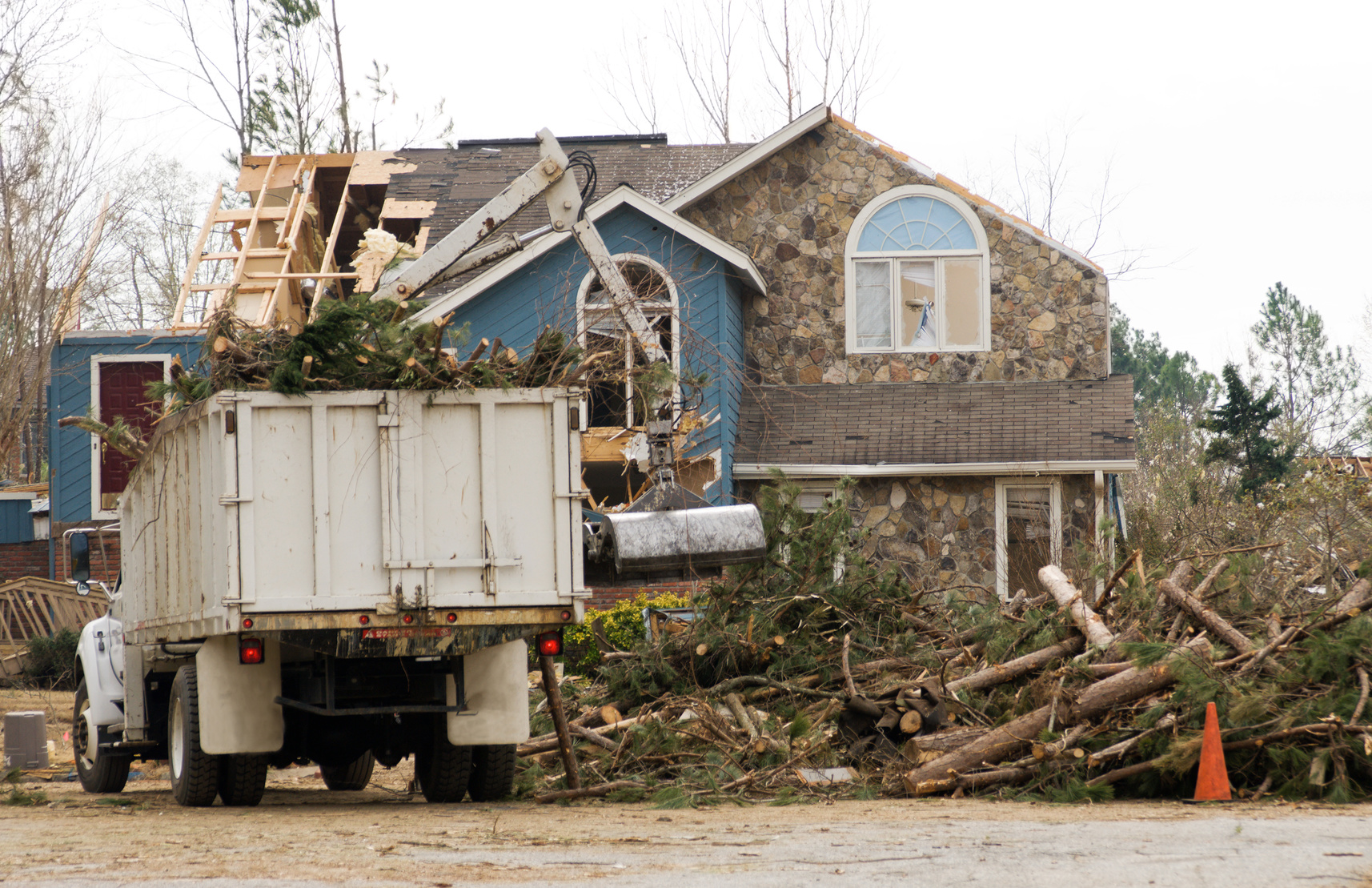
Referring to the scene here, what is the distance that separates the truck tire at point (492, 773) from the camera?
355 inches

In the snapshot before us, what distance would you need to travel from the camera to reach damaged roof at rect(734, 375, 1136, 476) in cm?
1731

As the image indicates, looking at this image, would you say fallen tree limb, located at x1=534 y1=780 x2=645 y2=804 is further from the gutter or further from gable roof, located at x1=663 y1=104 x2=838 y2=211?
gable roof, located at x1=663 y1=104 x2=838 y2=211

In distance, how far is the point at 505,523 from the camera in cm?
796

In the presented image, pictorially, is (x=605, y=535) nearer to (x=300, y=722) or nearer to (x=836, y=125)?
(x=300, y=722)

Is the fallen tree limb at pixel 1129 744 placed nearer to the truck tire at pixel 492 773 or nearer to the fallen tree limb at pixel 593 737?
the fallen tree limb at pixel 593 737

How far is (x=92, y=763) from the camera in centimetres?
1059

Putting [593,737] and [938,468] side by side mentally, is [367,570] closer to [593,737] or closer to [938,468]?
[593,737]

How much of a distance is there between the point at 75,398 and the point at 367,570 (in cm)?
1494

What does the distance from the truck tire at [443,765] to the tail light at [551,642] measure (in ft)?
3.21

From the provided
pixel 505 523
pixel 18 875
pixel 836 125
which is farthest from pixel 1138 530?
pixel 18 875

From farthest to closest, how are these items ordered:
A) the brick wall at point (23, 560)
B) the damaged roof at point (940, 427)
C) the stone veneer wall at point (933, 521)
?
the brick wall at point (23, 560), the stone veneer wall at point (933, 521), the damaged roof at point (940, 427)

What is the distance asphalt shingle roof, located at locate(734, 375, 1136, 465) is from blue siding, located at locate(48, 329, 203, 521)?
908 centimetres

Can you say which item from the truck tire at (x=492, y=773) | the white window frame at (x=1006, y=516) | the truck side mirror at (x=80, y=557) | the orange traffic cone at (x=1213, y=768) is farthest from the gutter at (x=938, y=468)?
the orange traffic cone at (x=1213, y=768)

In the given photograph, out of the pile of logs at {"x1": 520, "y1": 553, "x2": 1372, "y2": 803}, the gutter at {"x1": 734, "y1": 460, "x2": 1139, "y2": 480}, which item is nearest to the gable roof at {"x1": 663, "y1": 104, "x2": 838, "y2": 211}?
the gutter at {"x1": 734, "y1": 460, "x2": 1139, "y2": 480}
